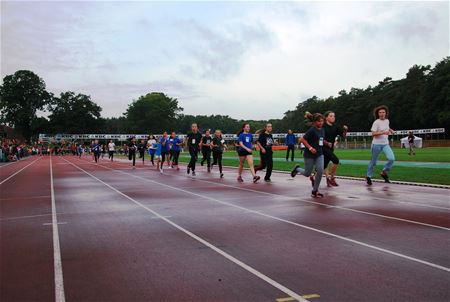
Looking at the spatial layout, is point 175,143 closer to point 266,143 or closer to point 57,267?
point 266,143

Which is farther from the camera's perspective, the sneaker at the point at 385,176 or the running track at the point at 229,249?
the sneaker at the point at 385,176

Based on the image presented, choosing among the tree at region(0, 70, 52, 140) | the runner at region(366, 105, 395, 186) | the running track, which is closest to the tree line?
the tree at region(0, 70, 52, 140)

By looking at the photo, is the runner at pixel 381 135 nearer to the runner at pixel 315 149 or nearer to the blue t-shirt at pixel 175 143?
the runner at pixel 315 149

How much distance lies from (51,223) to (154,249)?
2.77 metres

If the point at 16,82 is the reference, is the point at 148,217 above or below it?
below

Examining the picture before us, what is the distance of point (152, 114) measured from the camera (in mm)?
132250

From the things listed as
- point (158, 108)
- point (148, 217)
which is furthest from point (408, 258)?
point (158, 108)

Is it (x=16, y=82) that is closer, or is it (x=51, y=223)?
(x=51, y=223)

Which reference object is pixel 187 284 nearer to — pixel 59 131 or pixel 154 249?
pixel 154 249

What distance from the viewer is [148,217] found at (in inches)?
324

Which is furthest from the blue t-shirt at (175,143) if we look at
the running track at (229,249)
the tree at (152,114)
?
the tree at (152,114)

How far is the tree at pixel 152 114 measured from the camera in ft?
438

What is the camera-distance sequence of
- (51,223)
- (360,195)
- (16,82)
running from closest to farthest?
1. (51,223)
2. (360,195)
3. (16,82)

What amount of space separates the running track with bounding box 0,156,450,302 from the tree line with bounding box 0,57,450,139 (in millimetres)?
78798
